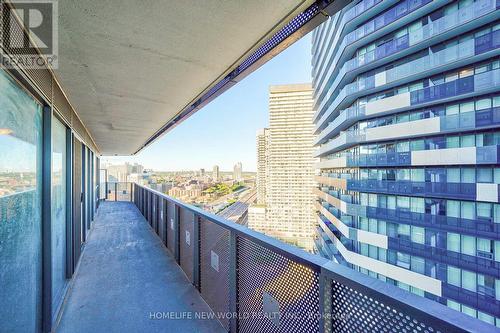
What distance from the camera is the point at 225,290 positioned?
2.00m

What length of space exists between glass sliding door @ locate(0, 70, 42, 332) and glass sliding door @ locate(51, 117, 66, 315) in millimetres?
506

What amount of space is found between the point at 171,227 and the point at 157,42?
3.14 m

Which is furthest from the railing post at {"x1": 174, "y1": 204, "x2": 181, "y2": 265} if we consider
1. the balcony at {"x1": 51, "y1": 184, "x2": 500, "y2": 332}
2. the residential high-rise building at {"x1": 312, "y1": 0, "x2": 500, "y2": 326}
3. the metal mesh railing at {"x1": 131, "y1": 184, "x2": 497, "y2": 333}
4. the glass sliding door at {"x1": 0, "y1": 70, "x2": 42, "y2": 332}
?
the residential high-rise building at {"x1": 312, "y1": 0, "x2": 500, "y2": 326}

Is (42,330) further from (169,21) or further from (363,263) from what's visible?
(363,263)

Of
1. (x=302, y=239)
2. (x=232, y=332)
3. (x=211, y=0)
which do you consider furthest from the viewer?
(x=302, y=239)

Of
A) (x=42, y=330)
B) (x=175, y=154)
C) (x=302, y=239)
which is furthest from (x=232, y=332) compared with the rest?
(x=175, y=154)

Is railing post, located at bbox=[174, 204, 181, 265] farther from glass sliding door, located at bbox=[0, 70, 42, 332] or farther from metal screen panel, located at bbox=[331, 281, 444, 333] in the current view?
metal screen panel, located at bbox=[331, 281, 444, 333]

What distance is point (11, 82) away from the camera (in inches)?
59.3

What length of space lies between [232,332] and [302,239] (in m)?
43.2

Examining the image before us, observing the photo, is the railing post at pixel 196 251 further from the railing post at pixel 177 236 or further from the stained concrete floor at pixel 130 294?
the railing post at pixel 177 236

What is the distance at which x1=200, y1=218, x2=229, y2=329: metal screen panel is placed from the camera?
6.61 feet

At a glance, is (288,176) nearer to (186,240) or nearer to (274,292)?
(186,240)

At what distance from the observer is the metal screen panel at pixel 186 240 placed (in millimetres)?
2832

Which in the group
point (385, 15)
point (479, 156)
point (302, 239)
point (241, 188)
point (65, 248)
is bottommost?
point (302, 239)
